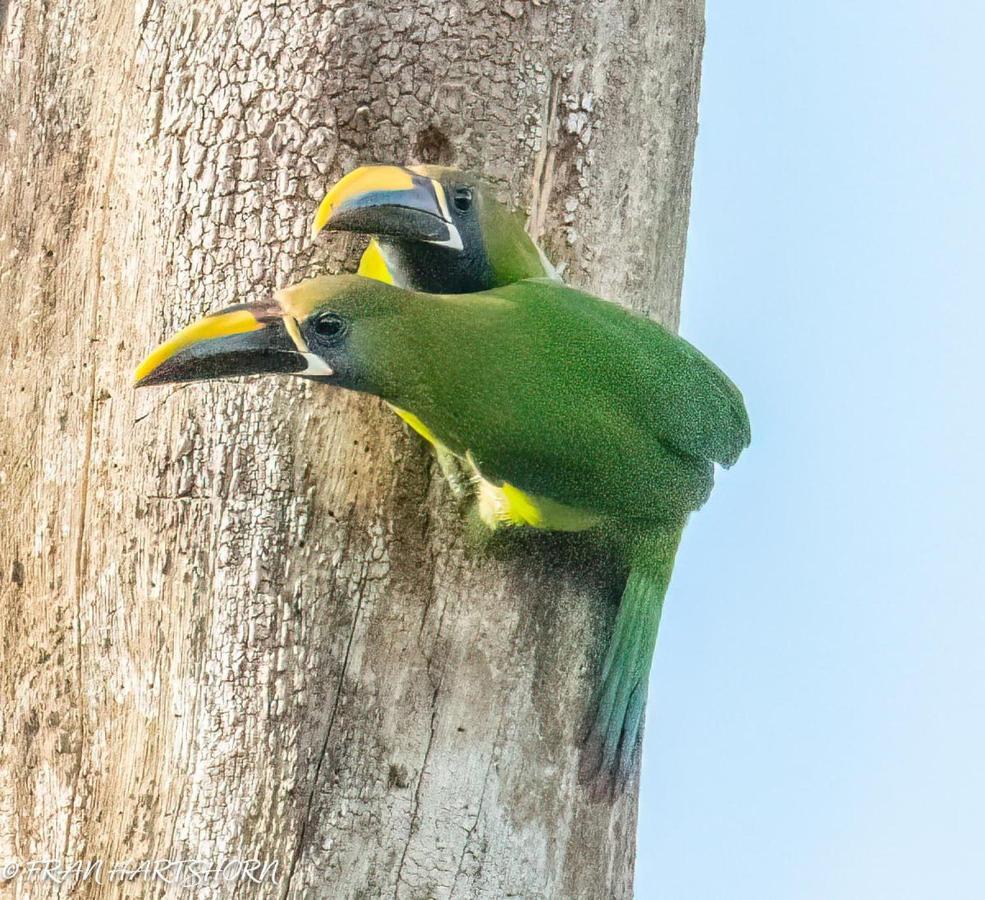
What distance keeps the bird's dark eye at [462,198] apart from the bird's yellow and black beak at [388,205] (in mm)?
25

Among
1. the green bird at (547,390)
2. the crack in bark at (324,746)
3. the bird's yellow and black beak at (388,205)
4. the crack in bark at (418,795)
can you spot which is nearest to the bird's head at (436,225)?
the bird's yellow and black beak at (388,205)

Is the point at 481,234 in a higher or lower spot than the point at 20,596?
higher

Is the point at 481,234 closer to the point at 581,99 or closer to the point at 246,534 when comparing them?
the point at 581,99

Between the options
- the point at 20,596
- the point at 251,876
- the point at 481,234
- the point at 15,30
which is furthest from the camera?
the point at 15,30

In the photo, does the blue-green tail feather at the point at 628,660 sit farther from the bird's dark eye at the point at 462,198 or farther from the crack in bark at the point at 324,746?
the bird's dark eye at the point at 462,198

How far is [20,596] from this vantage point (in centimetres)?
214

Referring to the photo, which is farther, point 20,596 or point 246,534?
point 20,596

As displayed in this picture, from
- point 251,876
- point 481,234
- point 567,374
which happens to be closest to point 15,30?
point 481,234

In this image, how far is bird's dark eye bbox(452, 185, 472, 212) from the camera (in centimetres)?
190

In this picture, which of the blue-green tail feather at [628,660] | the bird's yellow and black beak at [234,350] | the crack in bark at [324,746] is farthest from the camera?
the blue-green tail feather at [628,660]

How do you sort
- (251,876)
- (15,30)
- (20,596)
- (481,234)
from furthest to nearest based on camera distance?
(15,30) → (20,596) → (481,234) → (251,876)

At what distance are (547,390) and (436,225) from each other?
0.33 metres

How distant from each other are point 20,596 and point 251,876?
72 cm

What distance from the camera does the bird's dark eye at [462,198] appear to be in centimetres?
190
